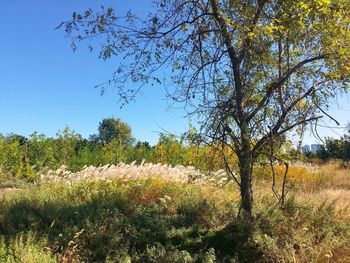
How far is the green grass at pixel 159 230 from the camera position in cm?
490

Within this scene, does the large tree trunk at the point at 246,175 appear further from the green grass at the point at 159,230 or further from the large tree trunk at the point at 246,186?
the green grass at the point at 159,230

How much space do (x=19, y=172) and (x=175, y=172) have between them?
5.46 metres

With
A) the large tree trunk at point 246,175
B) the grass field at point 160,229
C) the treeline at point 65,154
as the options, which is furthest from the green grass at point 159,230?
the treeline at point 65,154

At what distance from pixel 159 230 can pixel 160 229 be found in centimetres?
2

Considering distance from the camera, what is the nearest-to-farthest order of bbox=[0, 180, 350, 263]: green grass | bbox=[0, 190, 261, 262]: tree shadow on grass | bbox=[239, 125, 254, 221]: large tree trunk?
bbox=[0, 180, 350, 263]: green grass, bbox=[0, 190, 261, 262]: tree shadow on grass, bbox=[239, 125, 254, 221]: large tree trunk

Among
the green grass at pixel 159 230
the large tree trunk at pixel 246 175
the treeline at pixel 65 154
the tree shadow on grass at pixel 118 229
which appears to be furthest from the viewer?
the treeline at pixel 65 154

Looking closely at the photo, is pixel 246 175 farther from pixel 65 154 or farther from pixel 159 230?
pixel 65 154

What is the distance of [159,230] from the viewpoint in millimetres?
5750

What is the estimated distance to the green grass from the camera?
16.1 feet

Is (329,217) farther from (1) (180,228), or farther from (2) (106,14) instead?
(2) (106,14)

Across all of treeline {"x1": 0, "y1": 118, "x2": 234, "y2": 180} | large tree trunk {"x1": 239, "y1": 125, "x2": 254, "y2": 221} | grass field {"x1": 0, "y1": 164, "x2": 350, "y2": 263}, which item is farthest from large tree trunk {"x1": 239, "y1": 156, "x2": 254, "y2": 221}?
treeline {"x1": 0, "y1": 118, "x2": 234, "y2": 180}

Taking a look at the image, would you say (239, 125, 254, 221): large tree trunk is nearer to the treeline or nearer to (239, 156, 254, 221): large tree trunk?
(239, 156, 254, 221): large tree trunk

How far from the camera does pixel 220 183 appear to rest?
9203 mm

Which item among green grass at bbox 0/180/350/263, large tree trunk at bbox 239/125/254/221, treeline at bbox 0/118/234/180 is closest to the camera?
green grass at bbox 0/180/350/263
